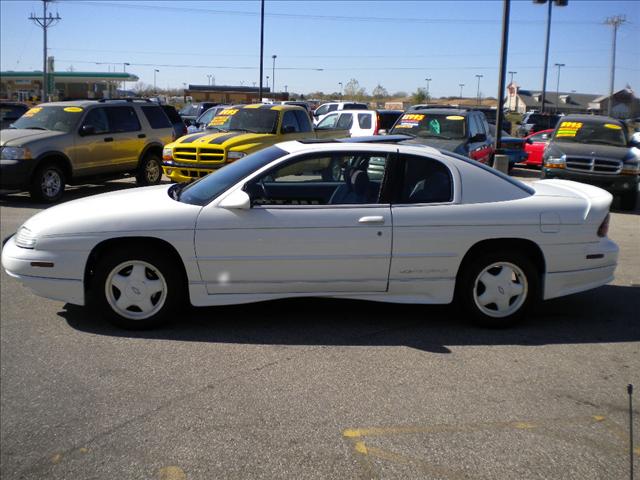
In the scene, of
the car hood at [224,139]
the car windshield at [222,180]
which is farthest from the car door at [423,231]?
the car hood at [224,139]

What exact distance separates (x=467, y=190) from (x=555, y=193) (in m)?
Answer: 0.95

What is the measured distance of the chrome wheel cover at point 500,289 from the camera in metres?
5.57

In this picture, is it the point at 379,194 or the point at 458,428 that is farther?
the point at 379,194

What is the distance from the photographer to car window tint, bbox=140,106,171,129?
601 inches

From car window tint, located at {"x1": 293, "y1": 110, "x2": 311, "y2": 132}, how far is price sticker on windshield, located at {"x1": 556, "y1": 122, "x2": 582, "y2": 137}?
5394 mm

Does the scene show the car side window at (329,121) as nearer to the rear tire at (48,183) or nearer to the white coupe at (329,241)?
the rear tire at (48,183)

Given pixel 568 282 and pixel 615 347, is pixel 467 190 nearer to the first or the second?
pixel 568 282

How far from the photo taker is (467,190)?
220 inches

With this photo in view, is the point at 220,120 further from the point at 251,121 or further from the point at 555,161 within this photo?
the point at 555,161

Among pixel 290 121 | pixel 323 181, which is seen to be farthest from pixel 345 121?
pixel 323 181

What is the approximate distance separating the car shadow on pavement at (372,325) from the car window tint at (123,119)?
905 centimetres

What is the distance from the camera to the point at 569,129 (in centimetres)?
1467

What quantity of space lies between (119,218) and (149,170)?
33.7 feet

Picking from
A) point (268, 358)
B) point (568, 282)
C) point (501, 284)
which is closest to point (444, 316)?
point (501, 284)
